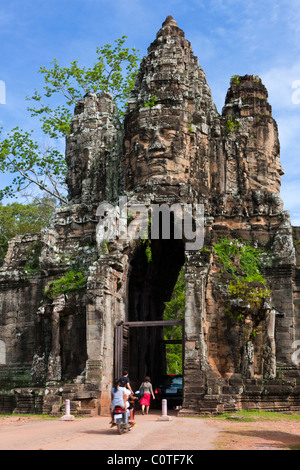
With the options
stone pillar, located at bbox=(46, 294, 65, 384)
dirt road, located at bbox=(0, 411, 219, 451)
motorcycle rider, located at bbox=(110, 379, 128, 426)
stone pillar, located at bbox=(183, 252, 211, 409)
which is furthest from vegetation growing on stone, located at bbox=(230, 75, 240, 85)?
motorcycle rider, located at bbox=(110, 379, 128, 426)

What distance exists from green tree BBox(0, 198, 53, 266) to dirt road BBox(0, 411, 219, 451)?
68.7 ft

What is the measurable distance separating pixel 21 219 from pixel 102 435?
2657cm

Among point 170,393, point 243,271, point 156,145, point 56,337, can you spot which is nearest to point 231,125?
point 156,145

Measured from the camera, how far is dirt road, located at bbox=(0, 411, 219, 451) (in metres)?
10.6

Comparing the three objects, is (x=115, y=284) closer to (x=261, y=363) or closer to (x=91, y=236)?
(x=91, y=236)

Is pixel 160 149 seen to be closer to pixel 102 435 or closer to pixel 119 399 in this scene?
pixel 119 399

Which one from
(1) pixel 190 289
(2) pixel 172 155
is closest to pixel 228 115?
(2) pixel 172 155

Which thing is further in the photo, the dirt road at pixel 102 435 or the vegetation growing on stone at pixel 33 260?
the vegetation growing on stone at pixel 33 260

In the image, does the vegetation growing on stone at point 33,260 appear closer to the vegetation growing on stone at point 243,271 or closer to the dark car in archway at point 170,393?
the dark car in archway at point 170,393

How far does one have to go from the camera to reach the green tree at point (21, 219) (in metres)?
36.6

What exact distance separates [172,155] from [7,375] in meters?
9.46

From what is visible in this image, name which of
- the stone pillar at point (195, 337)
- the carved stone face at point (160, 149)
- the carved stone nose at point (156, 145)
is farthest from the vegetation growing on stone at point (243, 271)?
the carved stone nose at point (156, 145)

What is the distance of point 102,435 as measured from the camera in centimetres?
1245

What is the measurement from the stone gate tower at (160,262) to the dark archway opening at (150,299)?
70mm
